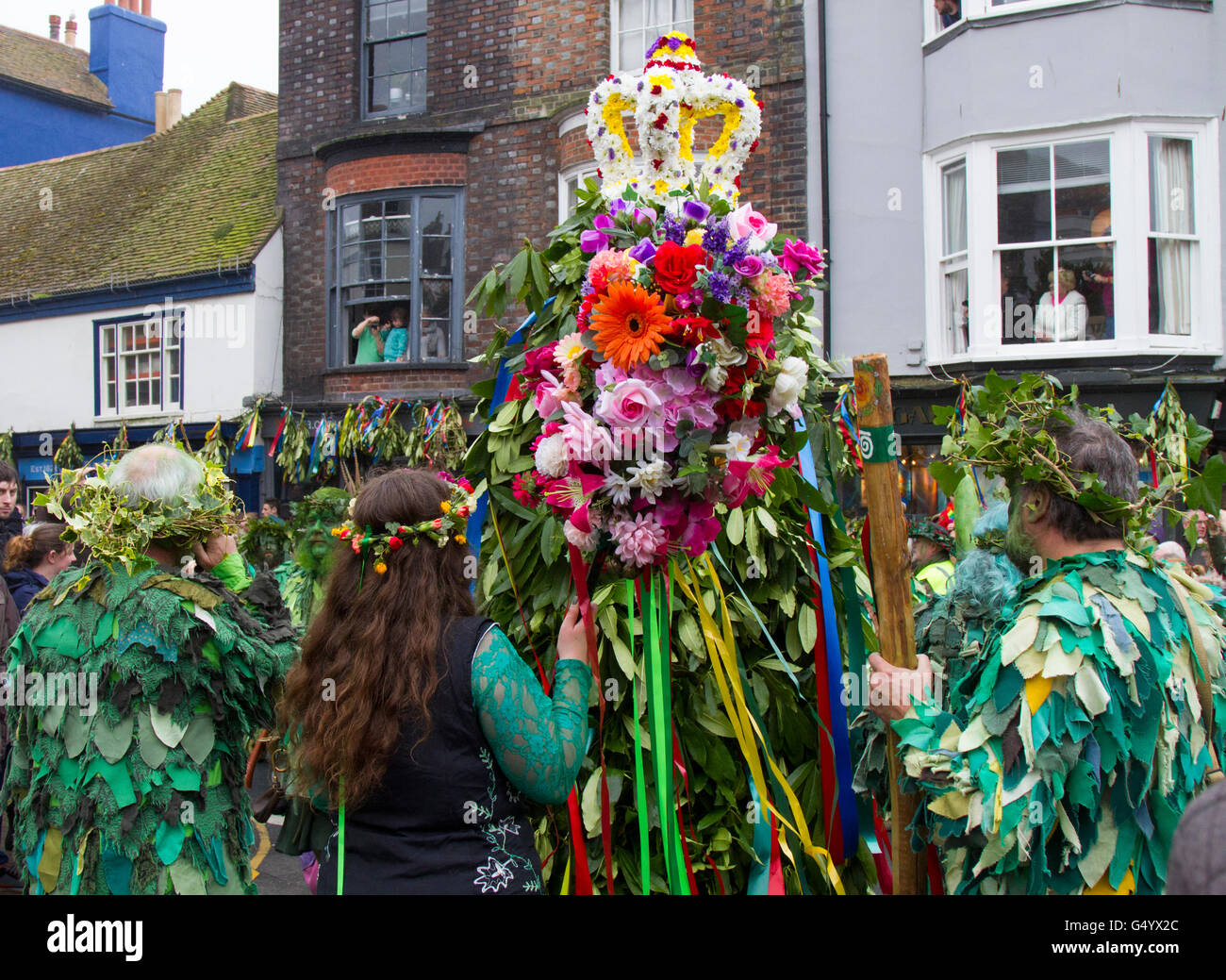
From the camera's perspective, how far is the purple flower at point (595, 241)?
2564 mm

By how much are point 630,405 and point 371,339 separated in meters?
10.9

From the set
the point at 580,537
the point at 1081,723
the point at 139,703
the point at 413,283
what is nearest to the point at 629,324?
the point at 580,537

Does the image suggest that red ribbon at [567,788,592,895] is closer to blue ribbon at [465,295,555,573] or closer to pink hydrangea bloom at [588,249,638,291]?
blue ribbon at [465,295,555,573]

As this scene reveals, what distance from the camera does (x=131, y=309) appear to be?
13.9 meters

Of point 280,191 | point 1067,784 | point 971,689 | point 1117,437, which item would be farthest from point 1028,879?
point 280,191

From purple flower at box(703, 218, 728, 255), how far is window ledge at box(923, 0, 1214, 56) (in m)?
8.62

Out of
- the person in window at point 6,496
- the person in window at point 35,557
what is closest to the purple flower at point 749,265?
the person in window at point 35,557

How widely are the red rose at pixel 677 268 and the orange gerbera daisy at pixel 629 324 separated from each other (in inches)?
1.8

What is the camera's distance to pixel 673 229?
2418 mm

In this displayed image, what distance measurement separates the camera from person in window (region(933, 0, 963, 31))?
9883 millimetres

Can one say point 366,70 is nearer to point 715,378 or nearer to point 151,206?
point 151,206

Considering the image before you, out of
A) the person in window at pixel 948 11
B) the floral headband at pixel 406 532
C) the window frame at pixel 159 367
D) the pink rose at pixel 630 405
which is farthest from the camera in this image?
the window frame at pixel 159 367

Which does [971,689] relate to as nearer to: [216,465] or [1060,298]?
[216,465]

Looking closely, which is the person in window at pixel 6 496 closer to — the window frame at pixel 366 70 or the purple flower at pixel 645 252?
the purple flower at pixel 645 252
